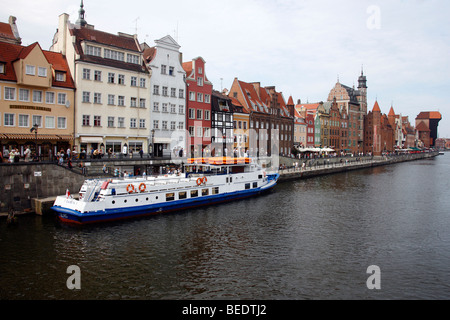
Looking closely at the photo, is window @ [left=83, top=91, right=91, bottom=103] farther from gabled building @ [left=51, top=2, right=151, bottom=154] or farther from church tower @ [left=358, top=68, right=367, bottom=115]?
church tower @ [left=358, top=68, right=367, bottom=115]

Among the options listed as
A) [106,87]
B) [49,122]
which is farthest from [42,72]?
[106,87]

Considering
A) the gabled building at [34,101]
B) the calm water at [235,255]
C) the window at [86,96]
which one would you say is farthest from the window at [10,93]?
the calm water at [235,255]

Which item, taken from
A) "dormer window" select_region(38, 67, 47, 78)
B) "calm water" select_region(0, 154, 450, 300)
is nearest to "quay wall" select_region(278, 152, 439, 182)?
"calm water" select_region(0, 154, 450, 300)

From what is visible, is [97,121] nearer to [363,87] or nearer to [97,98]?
[97,98]

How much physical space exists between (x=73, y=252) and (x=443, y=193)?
175 feet

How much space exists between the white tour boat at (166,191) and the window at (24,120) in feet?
48.2

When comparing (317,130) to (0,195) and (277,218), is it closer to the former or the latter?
(277,218)

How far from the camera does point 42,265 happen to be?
21.2 m

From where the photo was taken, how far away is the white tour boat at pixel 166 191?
31033 mm

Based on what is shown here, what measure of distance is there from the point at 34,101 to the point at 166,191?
2061 centimetres

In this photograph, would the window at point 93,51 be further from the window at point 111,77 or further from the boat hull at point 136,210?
the boat hull at point 136,210

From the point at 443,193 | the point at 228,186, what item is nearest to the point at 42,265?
the point at 228,186

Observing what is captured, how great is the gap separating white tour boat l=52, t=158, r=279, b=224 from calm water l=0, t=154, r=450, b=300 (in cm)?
140

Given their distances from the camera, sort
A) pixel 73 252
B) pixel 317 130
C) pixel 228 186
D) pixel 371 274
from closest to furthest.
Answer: pixel 371 274, pixel 73 252, pixel 228 186, pixel 317 130
